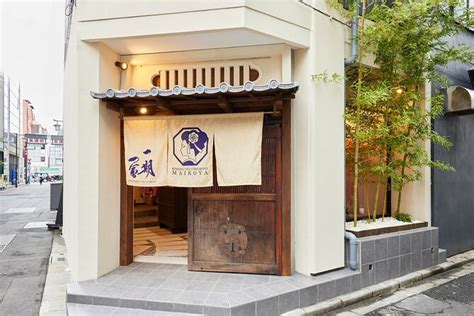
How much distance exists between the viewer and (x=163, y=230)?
32.1 ft

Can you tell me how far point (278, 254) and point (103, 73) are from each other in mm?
4553

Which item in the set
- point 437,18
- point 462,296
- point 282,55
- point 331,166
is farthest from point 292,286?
point 437,18

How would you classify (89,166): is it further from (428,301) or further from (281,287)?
(428,301)

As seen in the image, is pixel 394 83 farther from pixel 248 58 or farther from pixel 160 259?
pixel 160 259

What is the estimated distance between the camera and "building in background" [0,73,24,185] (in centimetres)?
3871

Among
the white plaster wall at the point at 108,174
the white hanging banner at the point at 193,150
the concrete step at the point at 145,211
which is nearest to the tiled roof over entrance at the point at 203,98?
the white hanging banner at the point at 193,150

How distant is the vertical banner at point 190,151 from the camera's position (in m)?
5.60

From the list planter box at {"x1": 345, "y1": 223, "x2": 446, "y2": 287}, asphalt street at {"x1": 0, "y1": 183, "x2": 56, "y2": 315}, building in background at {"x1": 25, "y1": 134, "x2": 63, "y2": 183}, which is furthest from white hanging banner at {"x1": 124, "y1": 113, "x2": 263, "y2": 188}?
building in background at {"x1": 25, "y1": 134, "x2": 63, "y2": 183}

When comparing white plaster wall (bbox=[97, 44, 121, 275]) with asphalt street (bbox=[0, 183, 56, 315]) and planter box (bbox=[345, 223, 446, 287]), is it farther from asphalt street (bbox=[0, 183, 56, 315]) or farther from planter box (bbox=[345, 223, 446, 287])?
planter box (bbox=[345, 223, 446, 287])

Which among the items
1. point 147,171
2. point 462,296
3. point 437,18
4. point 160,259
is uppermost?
point 437,18

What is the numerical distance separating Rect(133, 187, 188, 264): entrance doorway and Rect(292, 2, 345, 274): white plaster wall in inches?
102

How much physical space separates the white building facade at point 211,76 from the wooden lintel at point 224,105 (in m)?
0.79

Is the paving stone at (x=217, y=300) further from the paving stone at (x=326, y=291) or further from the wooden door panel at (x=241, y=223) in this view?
the paving stone at (x=326, y=291)

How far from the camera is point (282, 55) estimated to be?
5.76 meters
